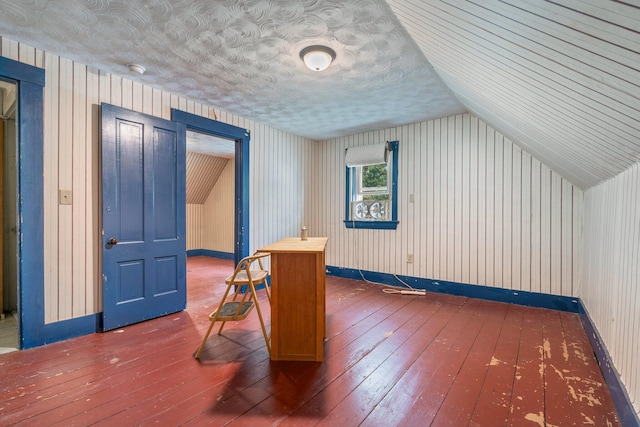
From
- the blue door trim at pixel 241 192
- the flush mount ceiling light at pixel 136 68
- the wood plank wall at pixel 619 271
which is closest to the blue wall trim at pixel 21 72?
the flush mount ceiling light at pixel 136 68

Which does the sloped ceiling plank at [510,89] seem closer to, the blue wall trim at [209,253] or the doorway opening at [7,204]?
the doorway opening at [7,204]

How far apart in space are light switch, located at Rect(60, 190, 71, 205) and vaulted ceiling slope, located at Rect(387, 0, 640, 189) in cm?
297

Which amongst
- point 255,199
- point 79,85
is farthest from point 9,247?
point 255,199

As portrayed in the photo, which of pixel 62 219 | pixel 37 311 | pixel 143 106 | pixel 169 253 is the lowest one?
pixel 37 311

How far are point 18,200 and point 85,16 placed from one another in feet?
4.92

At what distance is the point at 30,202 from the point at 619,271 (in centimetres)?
419

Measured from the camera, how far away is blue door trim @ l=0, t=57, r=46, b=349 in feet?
7.43

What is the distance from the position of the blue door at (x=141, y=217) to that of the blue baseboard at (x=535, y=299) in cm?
271

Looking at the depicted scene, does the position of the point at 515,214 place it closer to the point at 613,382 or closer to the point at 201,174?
the point at 613,382

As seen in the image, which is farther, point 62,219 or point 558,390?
point 62,219

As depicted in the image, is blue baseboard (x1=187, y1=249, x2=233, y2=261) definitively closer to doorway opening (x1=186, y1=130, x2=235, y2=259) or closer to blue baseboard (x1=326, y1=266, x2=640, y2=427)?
doorway opening (x1=186, y1=130, x2=235, y2=259)

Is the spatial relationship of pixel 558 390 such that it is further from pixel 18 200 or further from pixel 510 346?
pixel 18 200

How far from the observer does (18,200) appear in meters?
2.26

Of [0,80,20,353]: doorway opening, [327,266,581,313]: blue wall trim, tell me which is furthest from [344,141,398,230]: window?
[0,80,20,353]: doorway opening
